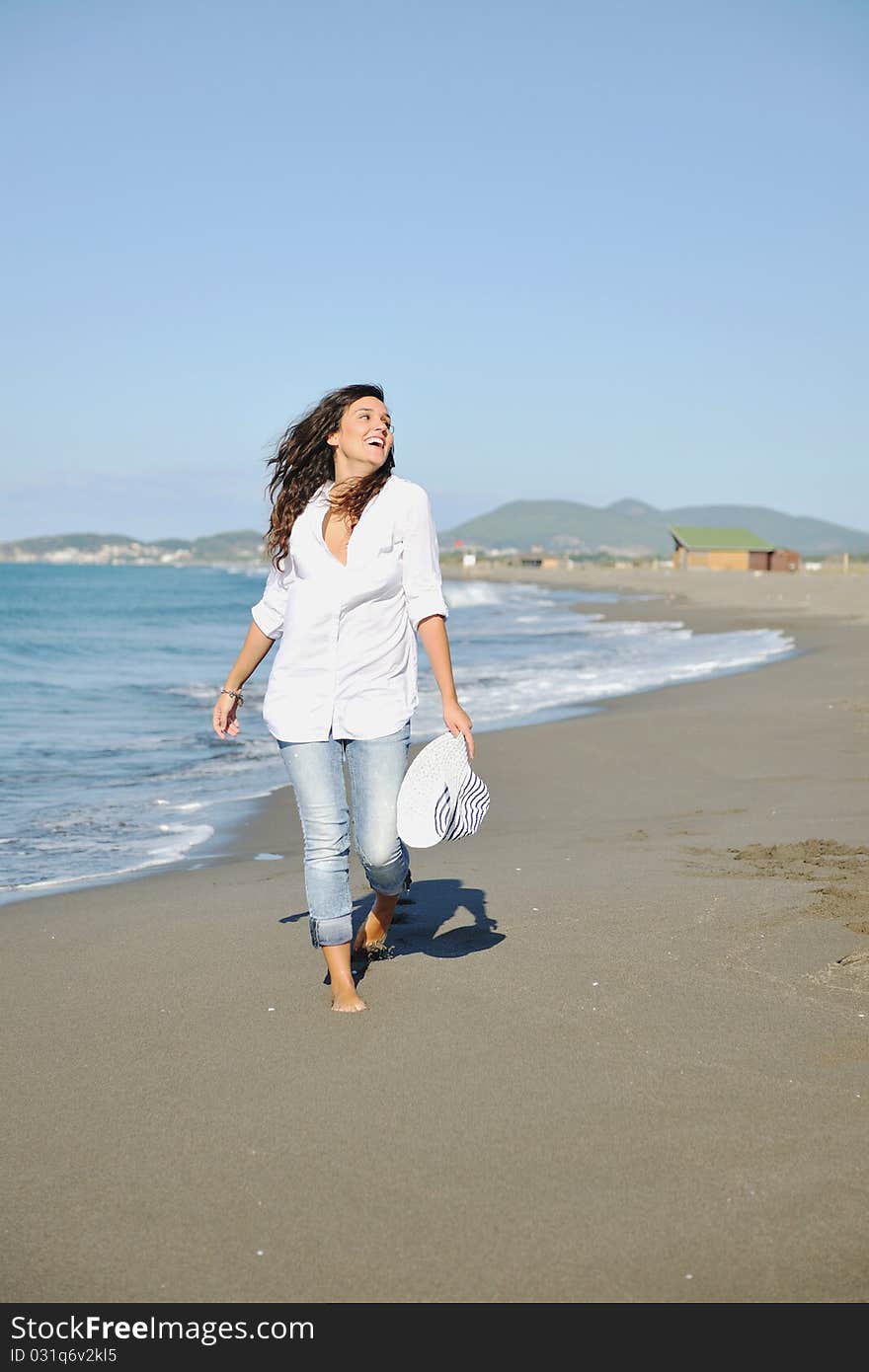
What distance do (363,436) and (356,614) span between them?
0.54 m

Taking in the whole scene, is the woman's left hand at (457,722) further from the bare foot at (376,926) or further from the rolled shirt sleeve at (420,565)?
the bare foot at (376,926)

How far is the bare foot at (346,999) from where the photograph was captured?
365 centimetres

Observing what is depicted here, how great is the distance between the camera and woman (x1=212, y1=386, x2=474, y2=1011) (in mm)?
3629

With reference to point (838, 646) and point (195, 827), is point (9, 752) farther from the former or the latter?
point (838, 646)

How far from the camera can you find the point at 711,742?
9.41m

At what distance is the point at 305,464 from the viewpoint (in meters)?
3.78

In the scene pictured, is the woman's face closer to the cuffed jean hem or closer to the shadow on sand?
the cuffed jean hem

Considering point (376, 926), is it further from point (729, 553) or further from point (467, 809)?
point (729, 553)

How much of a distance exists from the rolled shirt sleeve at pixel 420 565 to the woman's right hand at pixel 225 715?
72cm

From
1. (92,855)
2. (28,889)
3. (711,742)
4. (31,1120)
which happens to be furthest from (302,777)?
(711,742)

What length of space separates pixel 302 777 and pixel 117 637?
83.6 ft

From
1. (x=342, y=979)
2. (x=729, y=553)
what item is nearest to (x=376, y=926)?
(x=342, y=979)

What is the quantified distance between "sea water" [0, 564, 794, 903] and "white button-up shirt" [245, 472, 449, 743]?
2.58m

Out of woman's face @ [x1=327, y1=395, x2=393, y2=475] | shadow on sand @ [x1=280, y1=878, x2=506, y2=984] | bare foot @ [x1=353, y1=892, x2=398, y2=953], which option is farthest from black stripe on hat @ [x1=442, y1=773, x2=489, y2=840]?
woman's face @ [x1=327, y1=395, x2=393, y2=475]
